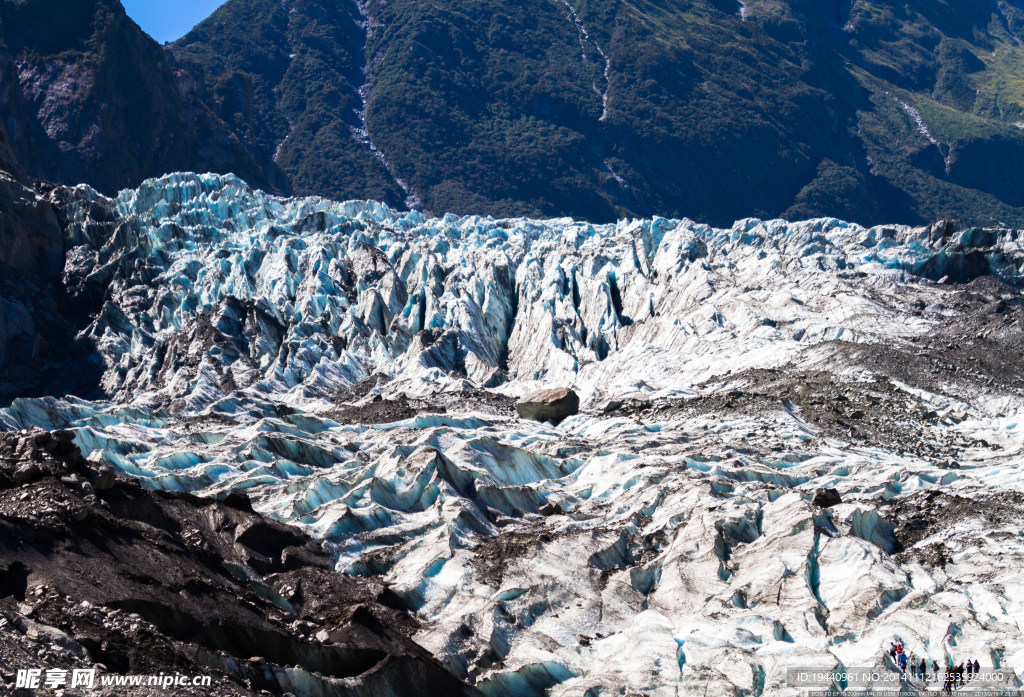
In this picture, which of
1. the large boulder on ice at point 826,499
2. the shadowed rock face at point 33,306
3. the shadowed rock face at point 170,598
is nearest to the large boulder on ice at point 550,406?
the large boulder on ice at point 826,499

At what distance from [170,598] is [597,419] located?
44.9 metres

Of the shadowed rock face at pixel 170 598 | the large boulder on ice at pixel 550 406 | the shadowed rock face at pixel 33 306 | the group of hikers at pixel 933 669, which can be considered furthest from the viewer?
the shadowed rock face at pixel 33 306

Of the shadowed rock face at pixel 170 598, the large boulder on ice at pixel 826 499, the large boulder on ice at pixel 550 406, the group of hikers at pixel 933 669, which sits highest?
the shadowed rock face at pixel 170 598

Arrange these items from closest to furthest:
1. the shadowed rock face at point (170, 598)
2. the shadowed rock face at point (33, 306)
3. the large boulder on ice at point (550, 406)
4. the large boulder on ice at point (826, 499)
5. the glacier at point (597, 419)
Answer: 1. the shadowed rock face at point (170, 598)
2. the glacier at point (597, 419)
3. the large boulder on ice at point (826, 499)
4. the large boulder on ice at point (550, 406)
5. the shadowed rock face at point (33, 306)

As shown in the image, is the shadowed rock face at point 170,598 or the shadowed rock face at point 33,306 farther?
the shadowed rock face at point 33,306

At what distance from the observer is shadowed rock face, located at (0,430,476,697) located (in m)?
29.6

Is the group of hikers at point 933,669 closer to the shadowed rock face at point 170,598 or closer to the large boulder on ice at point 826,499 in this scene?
the shadowed rock face at point 170,598

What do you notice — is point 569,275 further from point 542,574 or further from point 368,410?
point 542,574

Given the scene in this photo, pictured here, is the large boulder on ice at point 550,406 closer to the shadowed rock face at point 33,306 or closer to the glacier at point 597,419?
the glacier at point 597,419

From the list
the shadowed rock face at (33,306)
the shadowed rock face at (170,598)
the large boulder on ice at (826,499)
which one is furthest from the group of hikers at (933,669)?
the shadowed rock face at (33,306)

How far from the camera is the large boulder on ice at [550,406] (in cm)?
8012

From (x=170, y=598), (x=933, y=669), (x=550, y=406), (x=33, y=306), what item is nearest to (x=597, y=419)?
(x=550, y=406)

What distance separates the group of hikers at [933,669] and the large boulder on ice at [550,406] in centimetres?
4521

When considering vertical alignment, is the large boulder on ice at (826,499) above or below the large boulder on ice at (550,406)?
above
